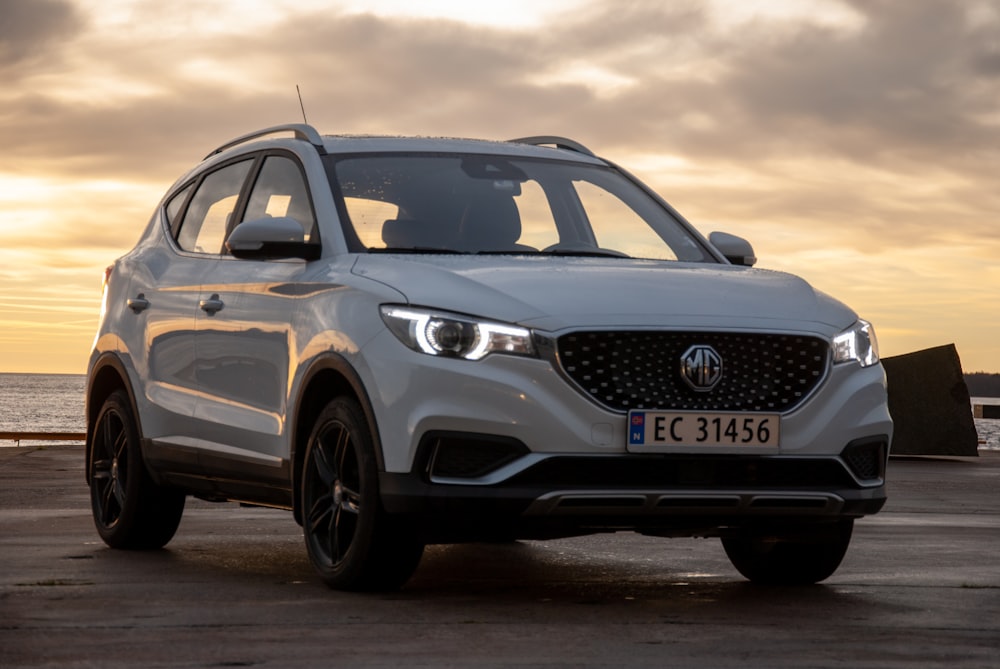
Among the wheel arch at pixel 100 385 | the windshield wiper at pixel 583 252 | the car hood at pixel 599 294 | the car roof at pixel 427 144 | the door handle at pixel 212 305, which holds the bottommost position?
the wheel arch at pixel 100 385

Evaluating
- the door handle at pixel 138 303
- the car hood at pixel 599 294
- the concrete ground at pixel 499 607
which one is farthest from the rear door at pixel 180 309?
the car hood at pixel 599 294

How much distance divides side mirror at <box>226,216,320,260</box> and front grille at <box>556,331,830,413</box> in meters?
1.50

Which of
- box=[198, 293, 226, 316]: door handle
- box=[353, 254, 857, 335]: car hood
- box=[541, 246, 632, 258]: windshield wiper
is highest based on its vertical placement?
box=[541, 246, 632, 258]: windshield wiper

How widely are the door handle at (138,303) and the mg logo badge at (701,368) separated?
3511mm

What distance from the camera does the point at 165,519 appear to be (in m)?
9.32

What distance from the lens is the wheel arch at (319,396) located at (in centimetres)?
691

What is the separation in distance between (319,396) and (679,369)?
1.55m

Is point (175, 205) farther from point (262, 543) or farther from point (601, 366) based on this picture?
point (601, 366)

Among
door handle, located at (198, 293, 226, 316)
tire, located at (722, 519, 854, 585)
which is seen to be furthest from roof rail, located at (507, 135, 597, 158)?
tire, located at (722, 519, 854, 585)

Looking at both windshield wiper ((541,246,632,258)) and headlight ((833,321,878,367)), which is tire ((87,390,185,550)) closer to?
windshield wiper ((541,246,632,258))

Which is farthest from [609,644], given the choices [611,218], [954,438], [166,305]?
[954,438]

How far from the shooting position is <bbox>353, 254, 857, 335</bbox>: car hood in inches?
264

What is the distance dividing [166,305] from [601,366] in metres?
3.08

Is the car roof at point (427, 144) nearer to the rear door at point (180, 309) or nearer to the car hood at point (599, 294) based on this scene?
the rear door at point (180, 309)
